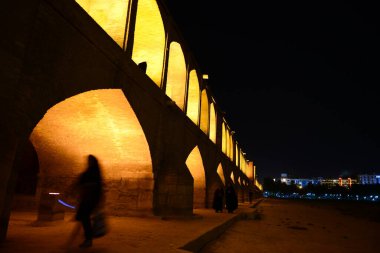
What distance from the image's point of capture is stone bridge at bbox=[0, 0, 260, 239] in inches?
162

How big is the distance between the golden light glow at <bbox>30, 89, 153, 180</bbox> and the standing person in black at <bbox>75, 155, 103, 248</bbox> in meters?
2.92

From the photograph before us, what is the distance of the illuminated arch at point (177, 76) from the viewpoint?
12.7m

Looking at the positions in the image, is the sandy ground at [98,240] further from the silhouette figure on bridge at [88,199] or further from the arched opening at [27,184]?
the arched opening at [27,184]

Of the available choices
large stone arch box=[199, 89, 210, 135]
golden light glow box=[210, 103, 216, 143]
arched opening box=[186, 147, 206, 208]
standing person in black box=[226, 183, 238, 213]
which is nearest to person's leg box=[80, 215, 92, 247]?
standing person in black box=[226, 183, 238, 213]

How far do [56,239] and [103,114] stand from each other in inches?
138

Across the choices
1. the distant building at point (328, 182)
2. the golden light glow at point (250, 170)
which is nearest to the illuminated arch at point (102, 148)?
the golden light glow at point (250, 170)

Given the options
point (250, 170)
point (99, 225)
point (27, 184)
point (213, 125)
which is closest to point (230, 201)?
point (27, 184)

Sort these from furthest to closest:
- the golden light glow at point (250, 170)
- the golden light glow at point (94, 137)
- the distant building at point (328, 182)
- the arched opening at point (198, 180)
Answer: the distant building at point (328, 182) < the golden light glow at point (250, 170) < the arched opening at point (198, 180) < the golden light glow at point (94, 137)

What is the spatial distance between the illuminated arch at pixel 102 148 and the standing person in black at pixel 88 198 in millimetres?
3216

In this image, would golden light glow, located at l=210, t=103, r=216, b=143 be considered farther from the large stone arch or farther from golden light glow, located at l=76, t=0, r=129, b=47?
golden light glow, located at l=76, t=0, r=129, b=47

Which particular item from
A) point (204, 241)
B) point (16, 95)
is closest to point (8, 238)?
point (16, 95)

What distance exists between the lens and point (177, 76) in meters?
13.2

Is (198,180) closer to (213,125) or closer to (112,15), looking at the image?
(213,125)

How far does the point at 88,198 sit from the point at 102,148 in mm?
4645
